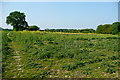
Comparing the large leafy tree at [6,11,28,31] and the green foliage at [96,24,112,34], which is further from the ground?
Result: the large leafy tree at [6,11,28,31]

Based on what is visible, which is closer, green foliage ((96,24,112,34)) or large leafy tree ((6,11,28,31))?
large leafy tree ((6,11,28,31))

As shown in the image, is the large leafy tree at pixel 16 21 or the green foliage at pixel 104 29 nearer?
the large leafy tree at pixel 16 21

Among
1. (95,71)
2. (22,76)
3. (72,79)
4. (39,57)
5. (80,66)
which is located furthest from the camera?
(39,57)

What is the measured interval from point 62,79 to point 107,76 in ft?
6.05

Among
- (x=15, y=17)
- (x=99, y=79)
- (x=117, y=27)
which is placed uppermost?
(x=15, y=17)

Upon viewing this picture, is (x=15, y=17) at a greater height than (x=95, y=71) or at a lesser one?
greater

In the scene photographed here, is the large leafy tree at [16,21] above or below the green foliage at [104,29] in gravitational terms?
above

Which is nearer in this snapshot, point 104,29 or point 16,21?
point 16,21

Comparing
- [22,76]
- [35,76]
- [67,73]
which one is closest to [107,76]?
[67,73]

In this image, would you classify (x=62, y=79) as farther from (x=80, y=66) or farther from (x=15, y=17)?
(x=15, y=17)

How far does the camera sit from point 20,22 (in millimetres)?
74938

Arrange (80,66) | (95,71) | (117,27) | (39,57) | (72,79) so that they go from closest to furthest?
(72,79)
(95,71)
(80,66)
(39,57)
(117,27)

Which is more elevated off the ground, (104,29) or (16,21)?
(16,21)

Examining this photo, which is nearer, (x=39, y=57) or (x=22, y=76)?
(x=22, y=76)
